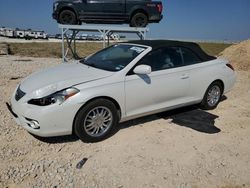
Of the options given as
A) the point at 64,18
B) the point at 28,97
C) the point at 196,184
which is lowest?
the point at 196,184

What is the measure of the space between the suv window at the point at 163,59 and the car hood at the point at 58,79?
816 mm

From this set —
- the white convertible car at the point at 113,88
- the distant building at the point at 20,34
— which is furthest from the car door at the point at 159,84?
the distant building at the point at 20,34

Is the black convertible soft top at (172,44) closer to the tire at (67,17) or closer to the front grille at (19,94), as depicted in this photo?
the front grille at (19,94)

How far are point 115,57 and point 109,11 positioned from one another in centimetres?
783

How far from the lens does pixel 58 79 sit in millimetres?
4312

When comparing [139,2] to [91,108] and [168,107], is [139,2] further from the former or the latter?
[91,108]

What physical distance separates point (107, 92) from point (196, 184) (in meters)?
1.78

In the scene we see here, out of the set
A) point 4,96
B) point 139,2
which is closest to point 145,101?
point 4,96

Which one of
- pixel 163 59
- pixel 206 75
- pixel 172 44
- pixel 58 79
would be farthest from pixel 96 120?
pixel 206 75

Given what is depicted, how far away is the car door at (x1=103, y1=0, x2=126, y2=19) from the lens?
480 inches

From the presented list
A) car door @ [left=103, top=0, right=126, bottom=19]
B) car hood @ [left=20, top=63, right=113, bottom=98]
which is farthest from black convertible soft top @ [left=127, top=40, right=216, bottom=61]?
car door @ [left=103, top=0, right=126, bottom=19]

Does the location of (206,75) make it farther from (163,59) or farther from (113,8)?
(113,8)

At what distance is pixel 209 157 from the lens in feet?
13.2

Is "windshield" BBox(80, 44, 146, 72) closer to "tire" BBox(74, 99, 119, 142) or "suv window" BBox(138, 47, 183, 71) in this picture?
"suv window" BBox(138, 47, 183, 71)
